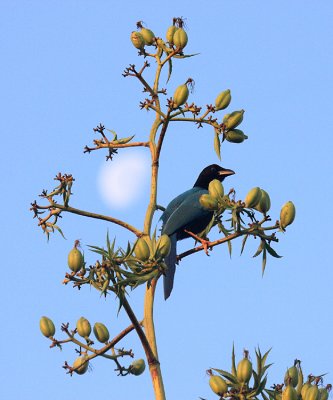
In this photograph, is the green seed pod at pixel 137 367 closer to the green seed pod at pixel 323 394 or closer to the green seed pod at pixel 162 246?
the green seed pod at pixel 162 246

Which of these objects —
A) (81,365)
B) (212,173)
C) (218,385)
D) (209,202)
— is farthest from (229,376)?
(212,173)

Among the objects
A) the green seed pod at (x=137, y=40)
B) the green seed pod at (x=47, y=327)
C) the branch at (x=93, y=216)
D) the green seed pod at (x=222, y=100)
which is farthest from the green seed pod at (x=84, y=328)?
the green seed pod at (x=137, y=40)

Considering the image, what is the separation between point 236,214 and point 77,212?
1.15 metres

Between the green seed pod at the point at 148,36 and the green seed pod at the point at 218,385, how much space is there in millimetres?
2884

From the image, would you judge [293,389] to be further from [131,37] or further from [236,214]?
[131,37]

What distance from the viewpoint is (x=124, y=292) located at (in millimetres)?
6109

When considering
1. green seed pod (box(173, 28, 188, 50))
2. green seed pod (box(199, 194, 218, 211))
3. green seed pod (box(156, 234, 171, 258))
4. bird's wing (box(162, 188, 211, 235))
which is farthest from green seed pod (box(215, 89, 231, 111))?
bird's wing (box(162, 188, 211, 235))

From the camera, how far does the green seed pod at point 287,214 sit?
6.57 meters

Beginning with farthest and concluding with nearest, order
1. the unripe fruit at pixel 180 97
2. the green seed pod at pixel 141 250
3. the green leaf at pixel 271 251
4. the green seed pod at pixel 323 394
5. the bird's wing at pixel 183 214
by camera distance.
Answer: the bird's wing at pixel 183 214 < the unripe fruit at pixel 180 97 < the green leaf at pixel 271 251 < the green seed pod at pixel 141 250 < the green seed pod at pixel 323 394

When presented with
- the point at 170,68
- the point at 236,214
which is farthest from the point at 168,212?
the point at 236,214

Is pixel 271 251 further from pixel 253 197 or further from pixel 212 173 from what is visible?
pixel 212 173

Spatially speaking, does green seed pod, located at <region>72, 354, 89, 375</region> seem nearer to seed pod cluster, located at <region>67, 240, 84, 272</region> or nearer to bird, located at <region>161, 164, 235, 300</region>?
seed pod cluster, located at <region>67, 240, 84, 272</region>

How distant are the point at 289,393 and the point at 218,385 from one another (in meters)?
0.47

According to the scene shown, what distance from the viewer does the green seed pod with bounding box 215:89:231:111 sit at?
7.38m
